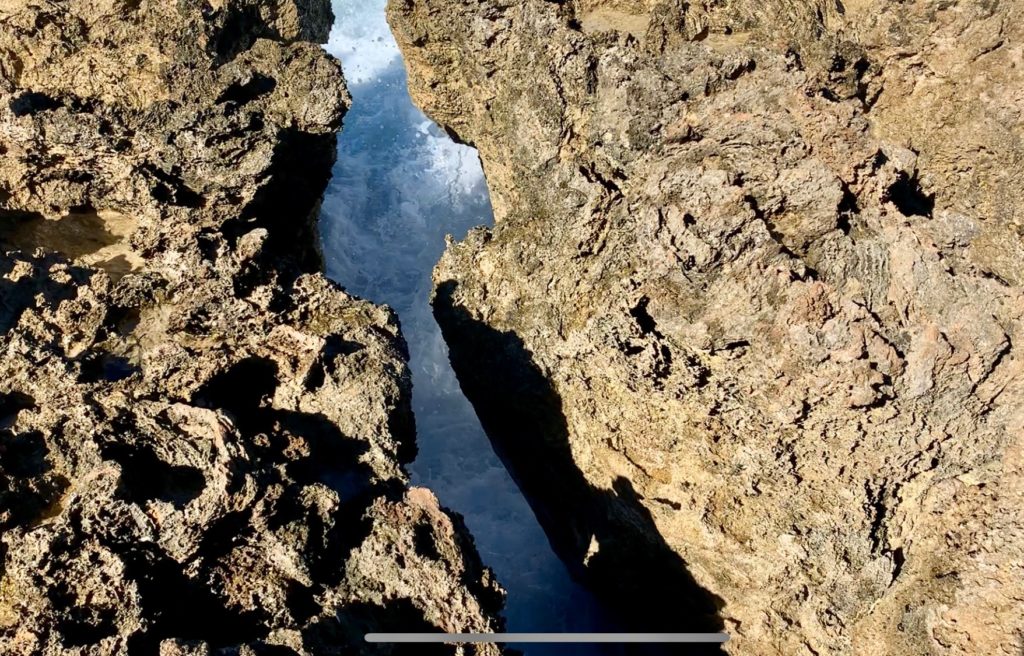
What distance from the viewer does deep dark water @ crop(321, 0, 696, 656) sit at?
40.4 feet

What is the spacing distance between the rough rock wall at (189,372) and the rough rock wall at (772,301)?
2148 mm

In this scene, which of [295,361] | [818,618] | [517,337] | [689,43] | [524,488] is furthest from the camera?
[524,488]

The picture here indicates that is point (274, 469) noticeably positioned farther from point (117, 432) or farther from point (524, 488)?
point (524, 488)

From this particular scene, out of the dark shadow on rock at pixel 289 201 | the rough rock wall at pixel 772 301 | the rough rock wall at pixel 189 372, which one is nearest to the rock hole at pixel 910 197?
the rough rock wall at pixel 772 301

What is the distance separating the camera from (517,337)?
8695mm

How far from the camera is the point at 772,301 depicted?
6.74 metres

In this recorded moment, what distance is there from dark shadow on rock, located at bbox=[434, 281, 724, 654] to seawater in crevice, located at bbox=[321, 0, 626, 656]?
1.58 m

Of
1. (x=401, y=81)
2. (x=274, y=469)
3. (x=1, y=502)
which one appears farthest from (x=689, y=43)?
(x=401, y=81)

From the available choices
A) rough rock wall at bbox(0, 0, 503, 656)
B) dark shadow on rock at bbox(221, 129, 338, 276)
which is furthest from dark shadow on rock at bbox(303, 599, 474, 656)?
dark shadow on rock at bbox(221, 129, 338, 276)

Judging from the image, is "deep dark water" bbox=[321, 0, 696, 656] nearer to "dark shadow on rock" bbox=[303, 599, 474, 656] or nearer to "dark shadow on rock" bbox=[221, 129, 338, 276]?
"dark shadow on rock" bbox=[303, 599, 474, 656]

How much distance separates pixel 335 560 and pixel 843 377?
4.46 metres

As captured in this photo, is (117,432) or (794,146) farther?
(794,146)

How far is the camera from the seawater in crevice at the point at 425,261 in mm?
12352

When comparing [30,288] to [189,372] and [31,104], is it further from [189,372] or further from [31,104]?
[31,104]
